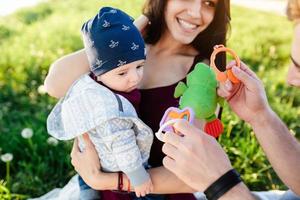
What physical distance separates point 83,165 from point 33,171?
132 centimetres

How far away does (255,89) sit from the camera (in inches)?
89.7

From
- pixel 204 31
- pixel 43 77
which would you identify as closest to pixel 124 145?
pixel 204 31

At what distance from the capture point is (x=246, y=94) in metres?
→ 2.33

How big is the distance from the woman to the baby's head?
0.36 m

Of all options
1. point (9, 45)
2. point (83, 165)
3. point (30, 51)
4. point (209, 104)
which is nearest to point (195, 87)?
point (209, 104)

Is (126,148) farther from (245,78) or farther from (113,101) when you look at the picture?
(245,78)

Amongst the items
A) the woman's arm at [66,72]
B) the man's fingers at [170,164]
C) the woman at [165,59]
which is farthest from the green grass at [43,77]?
the man's fingers at [170,164]

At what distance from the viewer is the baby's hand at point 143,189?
225 centimetres

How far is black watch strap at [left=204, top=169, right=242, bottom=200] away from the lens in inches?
76.6

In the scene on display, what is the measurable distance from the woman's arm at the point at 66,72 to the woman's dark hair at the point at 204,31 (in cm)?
42

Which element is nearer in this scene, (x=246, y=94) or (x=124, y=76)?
(x=124, y=76)

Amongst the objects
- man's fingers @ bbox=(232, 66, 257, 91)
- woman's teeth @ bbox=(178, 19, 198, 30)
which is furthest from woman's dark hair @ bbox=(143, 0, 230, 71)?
man's fingers @ bbox=(232, 66, 257, 91)

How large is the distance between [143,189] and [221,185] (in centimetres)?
42

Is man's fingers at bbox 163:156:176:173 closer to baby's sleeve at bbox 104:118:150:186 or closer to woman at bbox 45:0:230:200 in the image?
baby's sleeve at bbox 104:118:150:186
